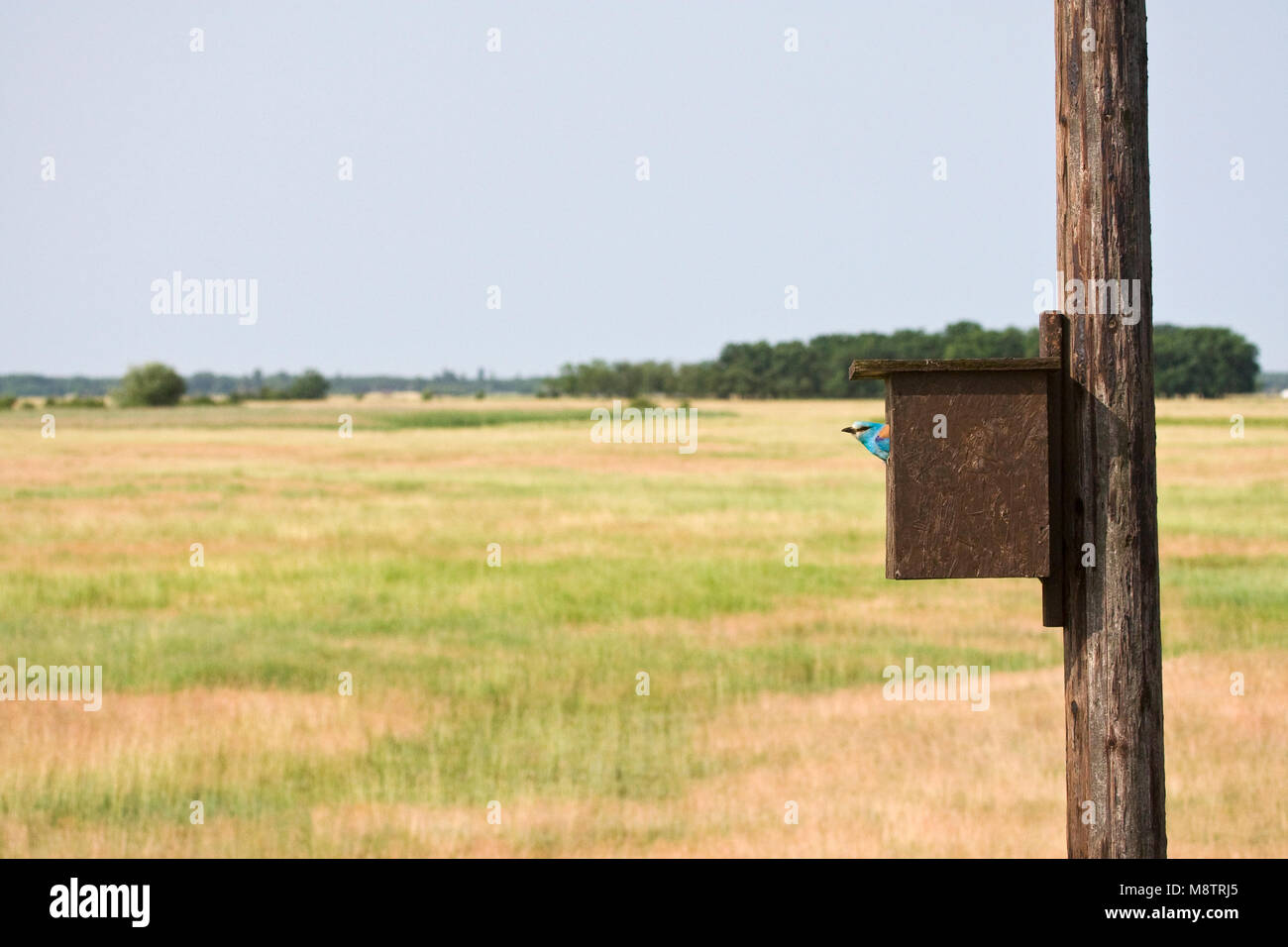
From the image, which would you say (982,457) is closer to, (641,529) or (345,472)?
(641,529)

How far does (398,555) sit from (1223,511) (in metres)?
20.8

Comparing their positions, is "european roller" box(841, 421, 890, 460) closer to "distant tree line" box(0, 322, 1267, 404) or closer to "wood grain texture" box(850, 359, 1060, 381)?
"wood grain texture" box(850, 359, 1060, 381)

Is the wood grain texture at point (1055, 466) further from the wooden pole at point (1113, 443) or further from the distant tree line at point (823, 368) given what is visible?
the distant tree line at point (823, 368)

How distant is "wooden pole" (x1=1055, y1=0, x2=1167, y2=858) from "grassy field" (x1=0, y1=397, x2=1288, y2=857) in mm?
5863

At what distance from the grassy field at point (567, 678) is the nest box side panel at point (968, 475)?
20.1 feet

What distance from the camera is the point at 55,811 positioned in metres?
11.9

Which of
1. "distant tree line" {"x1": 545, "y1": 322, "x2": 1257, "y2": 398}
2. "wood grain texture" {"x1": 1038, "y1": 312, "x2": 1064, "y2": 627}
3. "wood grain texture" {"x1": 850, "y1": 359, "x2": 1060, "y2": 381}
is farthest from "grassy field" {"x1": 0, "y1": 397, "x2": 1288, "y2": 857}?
"distant tree line" {"x1": 545, "y1": 322, "x2": 1257, "y2": 398}

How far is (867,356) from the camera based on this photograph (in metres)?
111

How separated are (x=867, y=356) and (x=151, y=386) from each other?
73.7 meters

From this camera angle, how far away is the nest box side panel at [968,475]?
15.5 feet

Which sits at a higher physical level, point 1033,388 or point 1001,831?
point 1033,388
